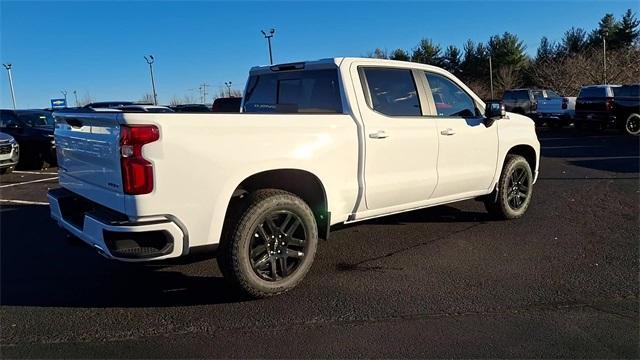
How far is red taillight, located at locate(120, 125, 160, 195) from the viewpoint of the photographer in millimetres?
3318

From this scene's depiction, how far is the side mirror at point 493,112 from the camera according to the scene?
226 inches

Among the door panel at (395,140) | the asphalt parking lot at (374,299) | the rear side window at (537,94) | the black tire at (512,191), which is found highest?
the rear side window at (537,94)

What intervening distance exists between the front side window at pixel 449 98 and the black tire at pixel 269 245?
215 centimetres

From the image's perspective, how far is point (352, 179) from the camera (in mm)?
4539

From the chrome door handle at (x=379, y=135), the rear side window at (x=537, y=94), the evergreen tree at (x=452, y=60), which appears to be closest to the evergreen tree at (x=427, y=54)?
the evergreen tree at (x=452, y=60)

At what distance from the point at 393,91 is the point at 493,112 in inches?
56.3

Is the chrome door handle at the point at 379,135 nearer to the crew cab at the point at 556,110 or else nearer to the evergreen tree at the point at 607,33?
the crew cab at the point at 556,110

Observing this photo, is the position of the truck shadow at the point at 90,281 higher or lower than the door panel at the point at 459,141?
lower

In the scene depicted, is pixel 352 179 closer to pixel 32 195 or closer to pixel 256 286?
pixel 256 286

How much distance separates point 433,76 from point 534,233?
2161 millimetres

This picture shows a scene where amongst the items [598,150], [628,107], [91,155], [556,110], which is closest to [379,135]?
[91,155]

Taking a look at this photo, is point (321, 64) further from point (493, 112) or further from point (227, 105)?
point (227, 105)

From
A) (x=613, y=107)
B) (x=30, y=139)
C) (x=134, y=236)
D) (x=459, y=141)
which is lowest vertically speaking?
(x=134, y=236)

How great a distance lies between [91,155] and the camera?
3.82m
